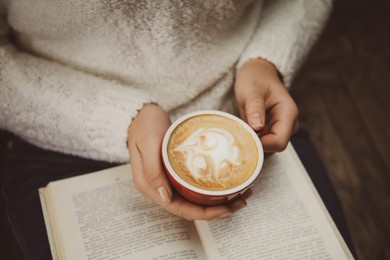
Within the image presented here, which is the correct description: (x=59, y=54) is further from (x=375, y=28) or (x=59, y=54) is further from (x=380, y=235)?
(x=375, y=28)

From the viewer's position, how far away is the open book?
678 millimetres

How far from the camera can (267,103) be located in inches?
30.3

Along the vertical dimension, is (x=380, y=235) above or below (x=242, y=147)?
below

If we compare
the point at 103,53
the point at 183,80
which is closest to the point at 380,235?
the point at 183,80

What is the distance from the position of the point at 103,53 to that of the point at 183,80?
0.16 meters

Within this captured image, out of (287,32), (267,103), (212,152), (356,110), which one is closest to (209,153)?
(212,152)

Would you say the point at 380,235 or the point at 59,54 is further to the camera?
the point at 380,235

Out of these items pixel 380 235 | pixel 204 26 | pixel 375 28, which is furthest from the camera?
pixel 375 28

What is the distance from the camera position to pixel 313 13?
0.86m

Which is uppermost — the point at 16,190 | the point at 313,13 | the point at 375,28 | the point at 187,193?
the point at 313,13

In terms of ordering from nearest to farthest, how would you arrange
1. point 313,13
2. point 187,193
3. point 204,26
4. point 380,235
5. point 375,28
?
point 187,193 → point 204,26 → point 313,13 → point 380,235 → point 375,28

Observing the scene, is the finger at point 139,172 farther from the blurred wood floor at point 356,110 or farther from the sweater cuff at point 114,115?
the blurred wood floor at point 356,110

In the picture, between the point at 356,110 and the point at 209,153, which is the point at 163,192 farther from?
the point at 356,110

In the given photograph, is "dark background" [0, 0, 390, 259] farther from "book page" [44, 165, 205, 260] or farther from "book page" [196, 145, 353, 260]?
"book page" [44, 165, 205, 260]
